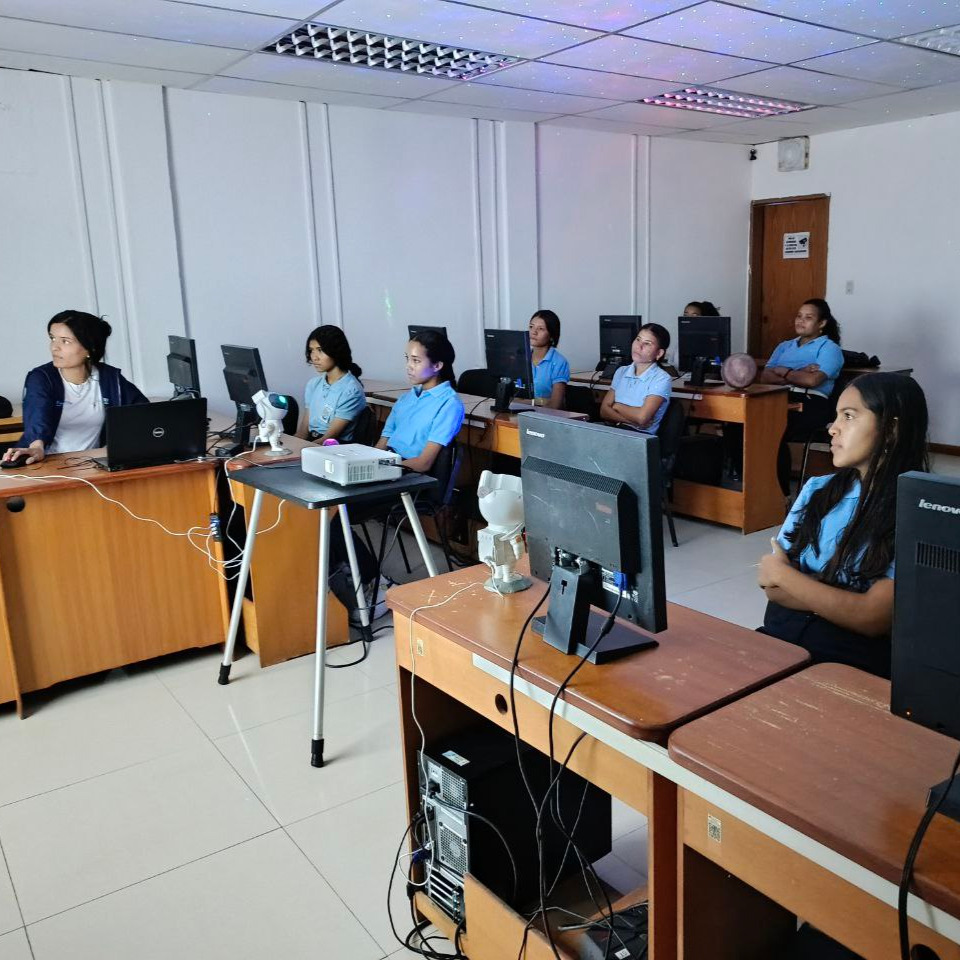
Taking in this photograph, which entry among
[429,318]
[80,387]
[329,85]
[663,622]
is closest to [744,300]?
[429,318]

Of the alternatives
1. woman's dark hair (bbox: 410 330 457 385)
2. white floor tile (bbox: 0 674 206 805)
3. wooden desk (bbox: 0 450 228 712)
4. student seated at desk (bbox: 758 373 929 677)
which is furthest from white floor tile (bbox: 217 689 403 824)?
woman's dark hair (bbox: 410 330 457 385)

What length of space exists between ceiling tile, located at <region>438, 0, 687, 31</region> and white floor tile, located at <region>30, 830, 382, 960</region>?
3.38m

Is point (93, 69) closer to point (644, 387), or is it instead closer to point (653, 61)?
point (653, 61)

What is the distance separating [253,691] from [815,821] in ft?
8.04

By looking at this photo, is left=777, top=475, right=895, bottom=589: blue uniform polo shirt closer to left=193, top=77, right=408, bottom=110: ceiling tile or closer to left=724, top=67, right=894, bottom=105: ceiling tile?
left=724, top=67, right=894, bottom=105: ceiling tile

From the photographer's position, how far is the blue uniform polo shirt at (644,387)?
4.71 m

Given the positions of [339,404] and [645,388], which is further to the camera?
[645,388]

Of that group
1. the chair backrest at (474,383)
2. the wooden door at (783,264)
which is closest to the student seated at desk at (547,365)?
the chair backrest at (474,383)

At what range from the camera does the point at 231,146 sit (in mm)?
5359

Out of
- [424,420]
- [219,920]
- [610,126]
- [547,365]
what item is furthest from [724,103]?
[219,920]

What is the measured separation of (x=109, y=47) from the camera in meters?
4.20

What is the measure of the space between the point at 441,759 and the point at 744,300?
7.30 m

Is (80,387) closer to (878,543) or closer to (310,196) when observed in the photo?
(310,196)

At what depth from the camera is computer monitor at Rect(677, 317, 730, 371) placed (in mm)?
5500
